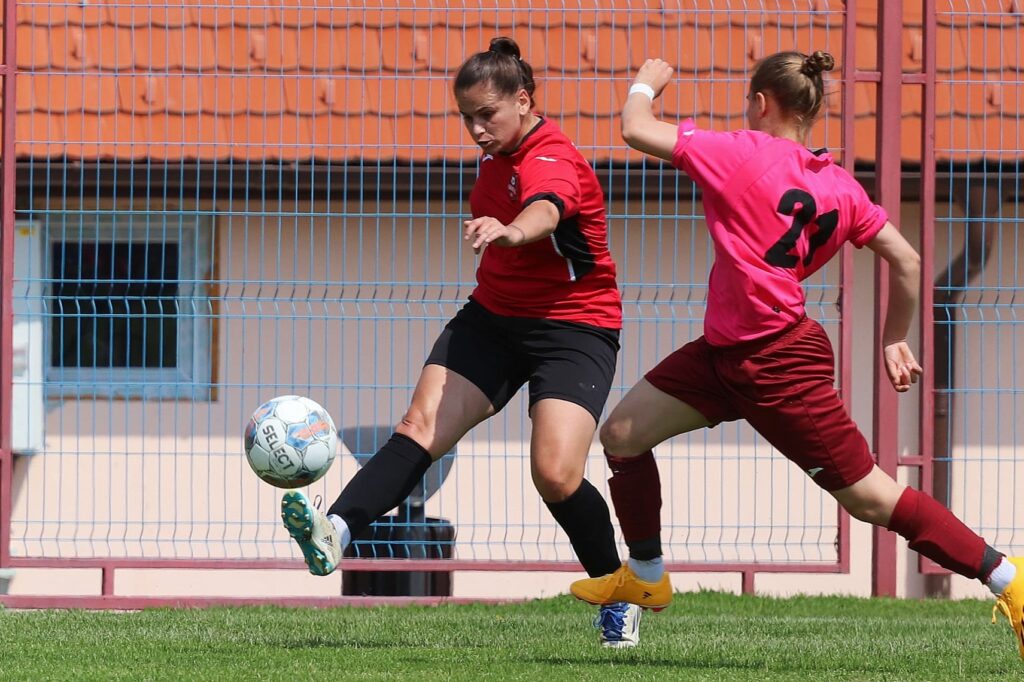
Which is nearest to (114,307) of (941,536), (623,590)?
(623,590)

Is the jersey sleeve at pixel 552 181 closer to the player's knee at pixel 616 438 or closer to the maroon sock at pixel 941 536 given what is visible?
the player's knee at pixel 616 438

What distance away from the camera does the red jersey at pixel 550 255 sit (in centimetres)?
471

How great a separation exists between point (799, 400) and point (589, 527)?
79 cm

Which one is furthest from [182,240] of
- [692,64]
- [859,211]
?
[859,211]

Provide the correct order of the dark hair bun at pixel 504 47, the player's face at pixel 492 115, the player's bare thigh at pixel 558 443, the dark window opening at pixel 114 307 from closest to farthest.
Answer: the player's bare thigh at pixel 558 443
the player's face at pixel 492 115
the dark hair bun at pixel 504 47
the dark window opening at pixel 114 307

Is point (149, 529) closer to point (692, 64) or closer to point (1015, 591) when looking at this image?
point (692, 64)

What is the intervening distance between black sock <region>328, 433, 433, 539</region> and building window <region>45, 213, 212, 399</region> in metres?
2.42

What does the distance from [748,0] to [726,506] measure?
2212 mm

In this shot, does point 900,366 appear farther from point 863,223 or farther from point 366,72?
point 366,72

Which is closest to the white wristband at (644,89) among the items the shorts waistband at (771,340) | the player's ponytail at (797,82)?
the player's ponytail at (797,82)

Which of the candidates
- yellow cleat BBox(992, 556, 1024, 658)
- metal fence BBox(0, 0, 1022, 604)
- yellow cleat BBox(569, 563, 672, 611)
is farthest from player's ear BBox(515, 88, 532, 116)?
metal fence BBox(0, 0, 1022, 604)

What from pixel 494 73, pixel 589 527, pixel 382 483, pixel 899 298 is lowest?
pixel 589 527

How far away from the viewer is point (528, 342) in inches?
187

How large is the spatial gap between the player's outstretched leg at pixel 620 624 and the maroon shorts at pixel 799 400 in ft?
2.44
